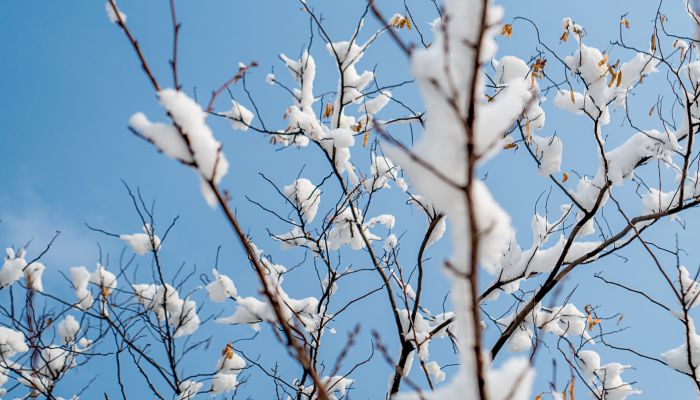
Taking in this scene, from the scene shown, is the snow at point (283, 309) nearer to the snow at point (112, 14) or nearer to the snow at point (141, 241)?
the snow at point (141, 241)

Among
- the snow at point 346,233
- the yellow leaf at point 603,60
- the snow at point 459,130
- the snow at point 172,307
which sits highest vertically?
the yellow leaf at point 603,60

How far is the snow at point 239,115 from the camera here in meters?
4.27

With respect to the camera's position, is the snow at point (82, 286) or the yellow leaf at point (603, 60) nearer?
the yellow leaf at point (603, 60)

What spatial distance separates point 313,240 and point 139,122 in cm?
396

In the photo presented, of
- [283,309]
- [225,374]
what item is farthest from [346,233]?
[225,374]

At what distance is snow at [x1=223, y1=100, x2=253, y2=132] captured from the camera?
14.0ft

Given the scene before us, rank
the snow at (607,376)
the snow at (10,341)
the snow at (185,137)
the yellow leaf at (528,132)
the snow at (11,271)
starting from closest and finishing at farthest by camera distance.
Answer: the snow at (185,137) < the yellow leaf at (528,132) < the snow at (607,376) < the snow at (10,341) < the snow at (11,271)

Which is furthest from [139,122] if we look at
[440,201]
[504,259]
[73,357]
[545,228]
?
[73,357]

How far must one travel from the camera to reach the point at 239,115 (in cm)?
429

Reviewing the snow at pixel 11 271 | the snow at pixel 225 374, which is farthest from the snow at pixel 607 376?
the snow at pixel 11 271

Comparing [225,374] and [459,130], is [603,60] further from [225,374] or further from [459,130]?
[225,374]

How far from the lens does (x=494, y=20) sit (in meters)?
0.68

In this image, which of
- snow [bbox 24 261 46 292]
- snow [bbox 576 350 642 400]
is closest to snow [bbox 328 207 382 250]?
snow [bbox 576 350 642 400]

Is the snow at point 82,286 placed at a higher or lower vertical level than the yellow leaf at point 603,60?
lower
